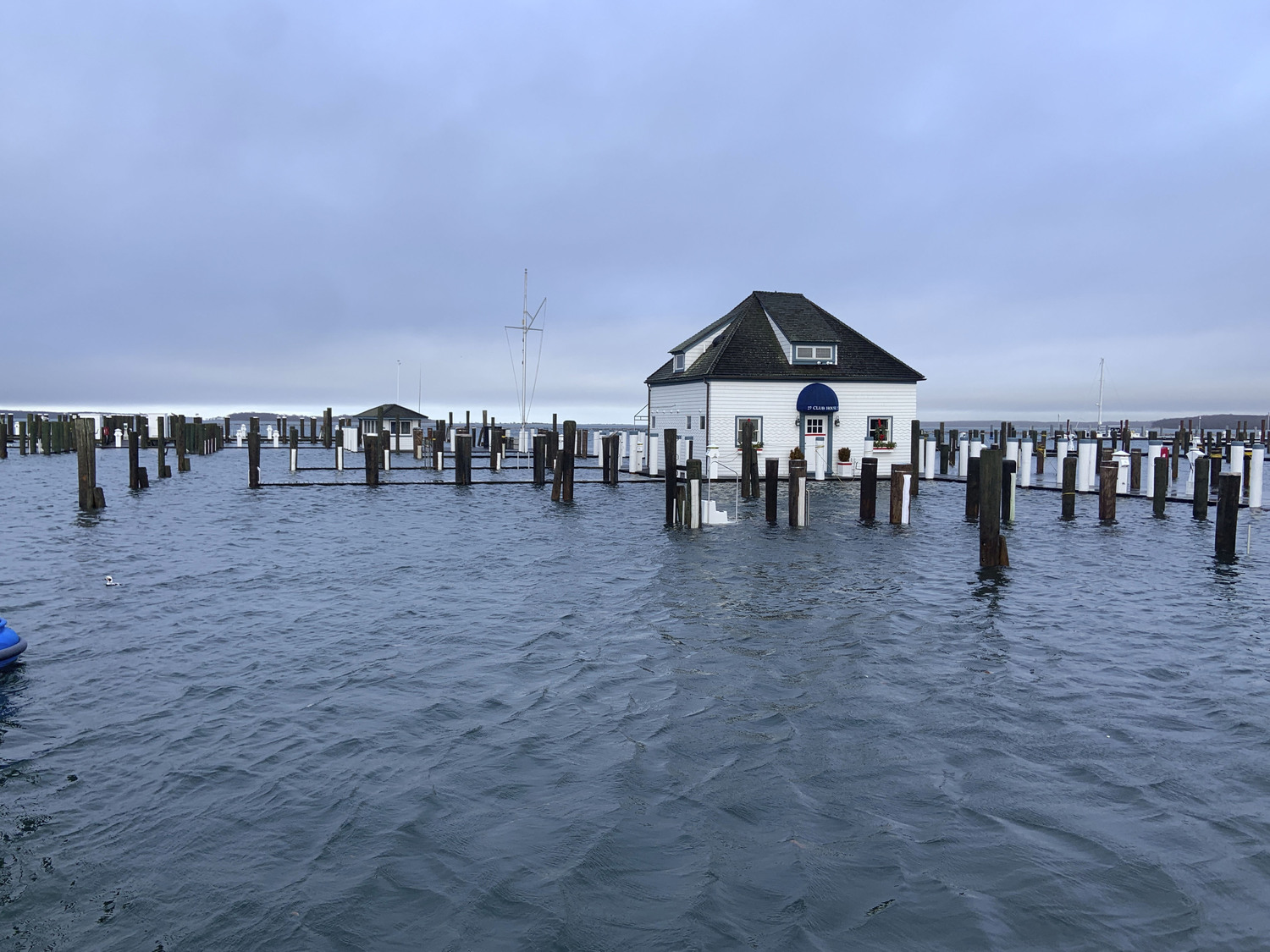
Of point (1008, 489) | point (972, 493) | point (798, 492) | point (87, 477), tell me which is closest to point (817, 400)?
point (972, 493)

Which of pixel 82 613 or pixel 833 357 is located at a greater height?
pixel 833 357

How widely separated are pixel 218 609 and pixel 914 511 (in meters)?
24.3

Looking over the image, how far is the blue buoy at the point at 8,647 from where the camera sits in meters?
11.3

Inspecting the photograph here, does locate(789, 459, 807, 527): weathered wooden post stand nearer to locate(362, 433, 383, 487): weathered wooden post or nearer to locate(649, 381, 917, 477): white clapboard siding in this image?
locate(649, 381, 917, 477): white clapboard siding

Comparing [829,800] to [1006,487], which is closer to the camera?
[829,800]

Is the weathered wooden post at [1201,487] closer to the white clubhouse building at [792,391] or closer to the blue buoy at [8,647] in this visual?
the white clubhouse building at [792,391]

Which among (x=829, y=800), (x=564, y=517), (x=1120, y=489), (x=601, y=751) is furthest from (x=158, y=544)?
(x=1120, y=489)

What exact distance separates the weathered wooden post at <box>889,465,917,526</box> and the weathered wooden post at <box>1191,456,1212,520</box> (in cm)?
857

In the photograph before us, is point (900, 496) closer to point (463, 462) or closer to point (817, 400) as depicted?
point (817, 400)

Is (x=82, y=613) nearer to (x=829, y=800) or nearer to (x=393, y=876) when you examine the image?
(x=393, y=876)

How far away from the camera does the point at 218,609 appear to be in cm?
1561

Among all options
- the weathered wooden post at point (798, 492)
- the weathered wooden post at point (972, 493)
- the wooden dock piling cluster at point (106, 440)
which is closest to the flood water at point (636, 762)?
the weathered wooden post at point (798, 492)

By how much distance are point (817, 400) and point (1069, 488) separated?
13.2 meters

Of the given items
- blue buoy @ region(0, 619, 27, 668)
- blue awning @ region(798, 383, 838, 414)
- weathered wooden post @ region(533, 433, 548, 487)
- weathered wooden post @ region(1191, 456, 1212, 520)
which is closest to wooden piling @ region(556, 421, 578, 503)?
weathered wooden post @ region(533, 433, 548, 487)
